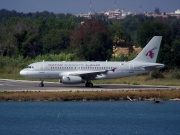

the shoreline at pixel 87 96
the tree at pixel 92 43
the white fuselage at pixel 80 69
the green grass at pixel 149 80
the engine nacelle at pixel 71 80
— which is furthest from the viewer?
the tree at pixel 92 43

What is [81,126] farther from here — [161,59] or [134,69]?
[161,59]

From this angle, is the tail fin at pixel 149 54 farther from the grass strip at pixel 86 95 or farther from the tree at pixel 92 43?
the tree at pixel 92 43

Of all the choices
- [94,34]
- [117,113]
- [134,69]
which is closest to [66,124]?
[117,113]

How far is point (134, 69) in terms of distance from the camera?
72875 millimetres

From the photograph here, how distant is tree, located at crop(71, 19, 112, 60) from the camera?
115 m

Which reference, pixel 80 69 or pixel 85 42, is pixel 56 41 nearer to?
pixel 85 42

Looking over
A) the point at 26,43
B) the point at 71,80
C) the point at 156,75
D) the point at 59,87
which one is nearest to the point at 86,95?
the point at 71,80

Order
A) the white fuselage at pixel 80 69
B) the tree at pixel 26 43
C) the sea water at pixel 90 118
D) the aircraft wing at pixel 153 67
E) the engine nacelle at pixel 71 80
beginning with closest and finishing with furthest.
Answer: the sea water at pixel 90 118
the engine nacelle at pixel 71 80
the aircraft wing at pixel 153 67
the white fuselage at pixel 80 69
the tree at pixel 26 43

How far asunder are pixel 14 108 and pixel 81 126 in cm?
1109

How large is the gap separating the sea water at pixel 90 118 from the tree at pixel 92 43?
52.9m

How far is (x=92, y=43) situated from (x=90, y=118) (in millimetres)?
64318

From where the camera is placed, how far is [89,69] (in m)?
73.6

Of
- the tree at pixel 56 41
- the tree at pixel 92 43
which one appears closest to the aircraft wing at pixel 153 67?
the tree at pixel 92 43

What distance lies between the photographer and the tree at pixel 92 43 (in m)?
115
